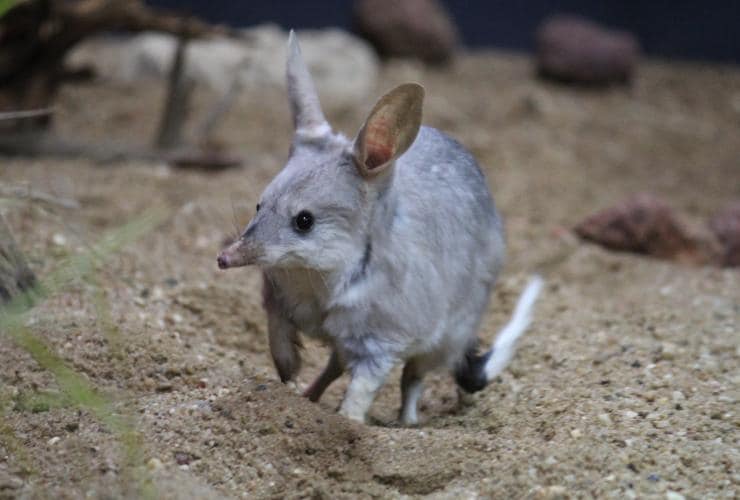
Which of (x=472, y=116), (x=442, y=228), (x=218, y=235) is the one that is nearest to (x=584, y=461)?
(x=442, y=228)

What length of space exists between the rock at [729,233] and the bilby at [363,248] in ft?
8.81

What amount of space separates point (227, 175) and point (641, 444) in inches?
171

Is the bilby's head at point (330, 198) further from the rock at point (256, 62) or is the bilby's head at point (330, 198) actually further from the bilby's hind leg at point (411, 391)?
the rock at point (256, 62)

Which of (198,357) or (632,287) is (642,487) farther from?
(632,287)

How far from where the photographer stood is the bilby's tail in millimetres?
3752

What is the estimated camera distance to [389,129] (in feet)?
9.98

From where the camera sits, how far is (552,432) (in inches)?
122

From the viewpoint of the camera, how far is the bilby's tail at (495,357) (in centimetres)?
375

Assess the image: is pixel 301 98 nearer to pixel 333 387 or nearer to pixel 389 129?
pixel 389 129

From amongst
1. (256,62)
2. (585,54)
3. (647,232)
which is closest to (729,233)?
(647,232)

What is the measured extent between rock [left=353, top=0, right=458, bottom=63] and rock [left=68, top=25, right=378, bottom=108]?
1.19ft

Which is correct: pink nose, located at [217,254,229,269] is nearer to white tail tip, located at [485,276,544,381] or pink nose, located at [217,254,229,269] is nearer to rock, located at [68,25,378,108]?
white tail tip, located at [485,276,544,381]

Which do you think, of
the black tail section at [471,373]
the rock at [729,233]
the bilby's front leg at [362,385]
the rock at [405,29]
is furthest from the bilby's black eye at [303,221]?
the rock at [405,29]

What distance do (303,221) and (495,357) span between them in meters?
1.24
